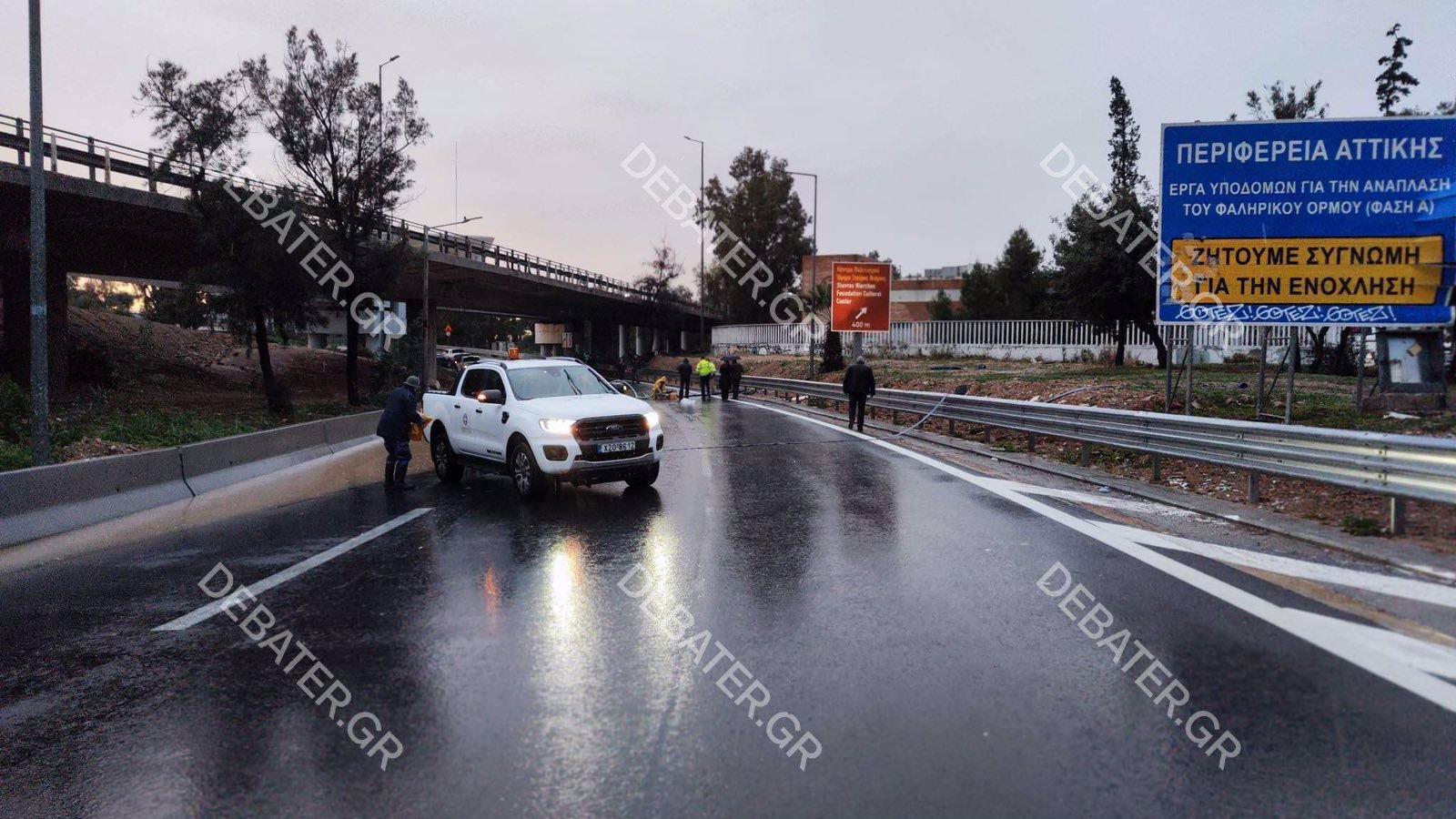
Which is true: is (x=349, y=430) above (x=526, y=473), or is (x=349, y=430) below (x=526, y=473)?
→ below

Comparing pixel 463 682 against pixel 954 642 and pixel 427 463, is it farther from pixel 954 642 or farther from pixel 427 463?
pixel 427 463

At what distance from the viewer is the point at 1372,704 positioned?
432 centimetres

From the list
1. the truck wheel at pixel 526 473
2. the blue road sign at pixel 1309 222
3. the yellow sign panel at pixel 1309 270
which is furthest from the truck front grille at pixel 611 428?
the yellow sign panel at pixel 1309 270

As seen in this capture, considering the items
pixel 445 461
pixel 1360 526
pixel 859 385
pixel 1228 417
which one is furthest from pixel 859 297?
pixel 1360 526

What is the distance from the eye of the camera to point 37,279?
11234 millimetres

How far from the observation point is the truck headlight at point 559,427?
1112 centimetres

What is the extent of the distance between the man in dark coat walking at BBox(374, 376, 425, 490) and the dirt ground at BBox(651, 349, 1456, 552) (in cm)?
997

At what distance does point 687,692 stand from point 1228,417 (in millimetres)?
12413

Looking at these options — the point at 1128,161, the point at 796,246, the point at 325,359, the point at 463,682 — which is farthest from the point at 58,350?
the point at 796,246

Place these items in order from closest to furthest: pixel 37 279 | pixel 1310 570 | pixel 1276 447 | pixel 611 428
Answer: pixel 1310 570 → pixel 1276 447 → pixel 37 279 → pixel 611 428

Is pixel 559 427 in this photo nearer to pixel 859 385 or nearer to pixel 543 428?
pixel 543 428

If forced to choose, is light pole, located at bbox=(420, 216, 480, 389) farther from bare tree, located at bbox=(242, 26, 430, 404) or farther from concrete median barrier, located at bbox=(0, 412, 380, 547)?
concrete median barrier, located at bbox=(0, 412, 380, 547)

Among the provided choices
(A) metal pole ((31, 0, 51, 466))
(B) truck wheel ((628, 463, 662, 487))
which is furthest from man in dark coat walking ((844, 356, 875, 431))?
(A) metal pole ((31, 0, 51, 466))

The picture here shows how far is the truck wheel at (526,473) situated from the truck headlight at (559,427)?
0.37 meters
